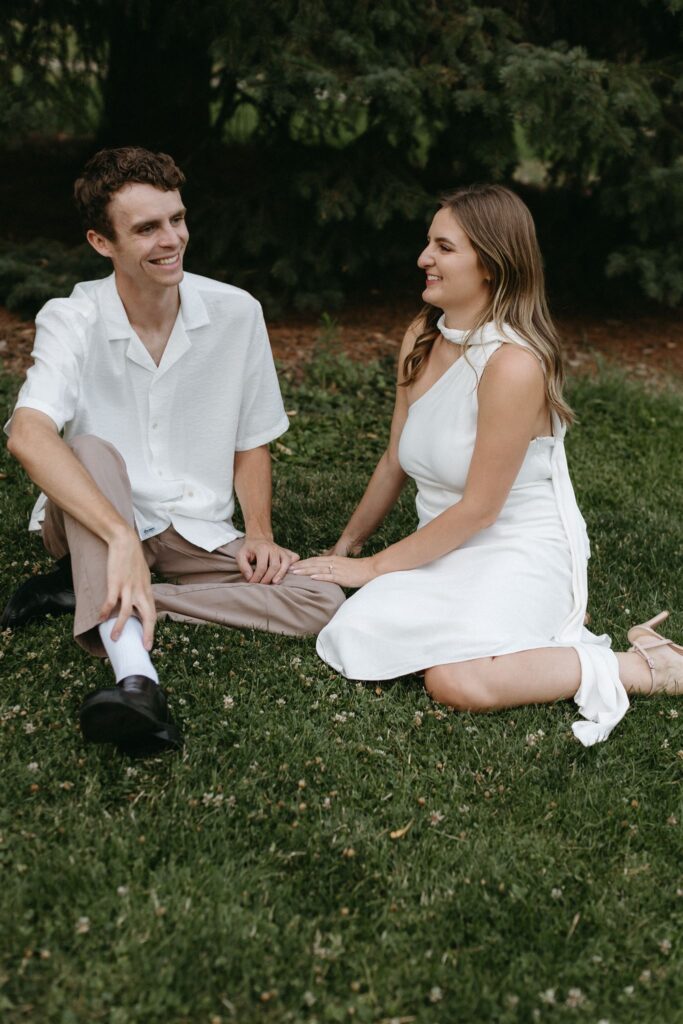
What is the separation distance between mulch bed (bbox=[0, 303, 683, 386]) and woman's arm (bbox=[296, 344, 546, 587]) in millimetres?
3556

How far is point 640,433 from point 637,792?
380 cm

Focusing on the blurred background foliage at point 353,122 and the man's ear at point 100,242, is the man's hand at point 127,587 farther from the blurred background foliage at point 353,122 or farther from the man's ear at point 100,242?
the blurred background foliage at point 353,122

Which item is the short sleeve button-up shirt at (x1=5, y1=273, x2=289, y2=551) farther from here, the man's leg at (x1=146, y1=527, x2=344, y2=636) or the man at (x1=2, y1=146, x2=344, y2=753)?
the man's leg at (x1=146, y1=527, x2=344, y2=636)

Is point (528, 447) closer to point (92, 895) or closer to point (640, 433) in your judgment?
point (92, 895)

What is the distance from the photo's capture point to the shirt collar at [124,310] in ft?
13.0

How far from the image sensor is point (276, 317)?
299 inches

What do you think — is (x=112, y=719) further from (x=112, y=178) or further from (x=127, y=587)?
(x=112, y=178)

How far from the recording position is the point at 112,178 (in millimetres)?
3795

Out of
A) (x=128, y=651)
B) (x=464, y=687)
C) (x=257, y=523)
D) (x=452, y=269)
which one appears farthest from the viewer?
(x=257, y=523)

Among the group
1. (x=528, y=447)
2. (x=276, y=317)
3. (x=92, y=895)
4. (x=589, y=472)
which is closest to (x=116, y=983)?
(x=92, y=895)

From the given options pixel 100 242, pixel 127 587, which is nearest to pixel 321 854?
pixel 127 587

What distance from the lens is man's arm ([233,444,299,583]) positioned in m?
4.12

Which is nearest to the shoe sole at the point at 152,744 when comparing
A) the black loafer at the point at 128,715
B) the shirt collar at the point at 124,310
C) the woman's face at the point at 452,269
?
the black loafer at the point at 128,715

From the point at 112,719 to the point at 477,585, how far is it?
1415 mm
